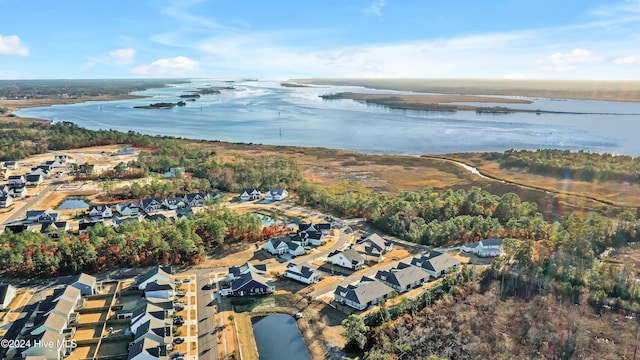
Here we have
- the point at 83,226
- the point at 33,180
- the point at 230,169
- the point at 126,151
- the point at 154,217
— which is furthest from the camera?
the point at 126,151

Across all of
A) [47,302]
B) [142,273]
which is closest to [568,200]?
[142,273]

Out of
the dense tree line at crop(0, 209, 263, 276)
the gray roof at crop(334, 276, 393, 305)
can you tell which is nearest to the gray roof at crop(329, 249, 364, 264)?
the gray roof at crop(334, 276, 393, 305)

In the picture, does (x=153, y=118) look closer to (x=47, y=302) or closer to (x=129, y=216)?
(x=129, y=216)

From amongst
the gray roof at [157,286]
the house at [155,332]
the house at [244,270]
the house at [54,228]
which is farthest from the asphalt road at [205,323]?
the house at [54,228]

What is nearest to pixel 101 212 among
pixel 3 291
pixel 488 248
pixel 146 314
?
pixel 3 291

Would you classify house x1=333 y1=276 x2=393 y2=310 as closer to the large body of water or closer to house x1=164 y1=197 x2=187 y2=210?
house x1=164 y1=197 x2=187 y2=210

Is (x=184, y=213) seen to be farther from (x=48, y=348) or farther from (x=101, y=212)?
(x=48, y=348)
